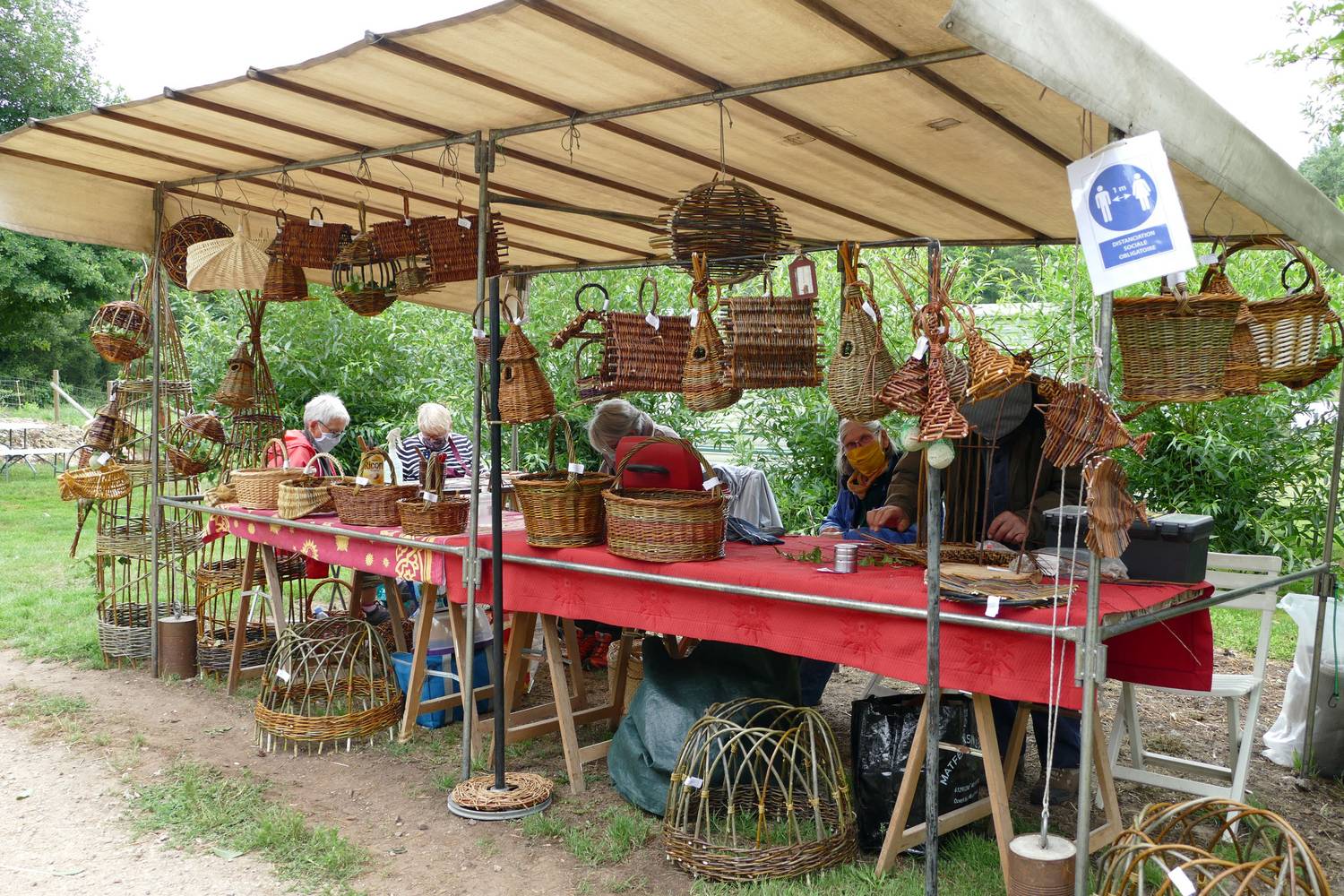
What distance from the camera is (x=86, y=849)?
11.7 ft

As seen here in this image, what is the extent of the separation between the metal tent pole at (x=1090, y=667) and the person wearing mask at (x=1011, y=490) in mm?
1188

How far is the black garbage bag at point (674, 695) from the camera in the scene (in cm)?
373

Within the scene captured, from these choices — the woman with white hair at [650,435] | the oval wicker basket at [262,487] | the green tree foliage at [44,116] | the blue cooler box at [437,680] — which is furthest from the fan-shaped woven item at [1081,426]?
the green tree foliage at [44,116]

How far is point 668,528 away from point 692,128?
1.50 m

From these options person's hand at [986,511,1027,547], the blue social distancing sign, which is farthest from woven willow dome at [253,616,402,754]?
the blue social distancing sign

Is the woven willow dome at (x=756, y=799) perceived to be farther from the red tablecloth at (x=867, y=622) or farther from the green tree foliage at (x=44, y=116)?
the green tree foliage at (x=44, y=116)

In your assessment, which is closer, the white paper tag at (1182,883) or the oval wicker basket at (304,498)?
the white paper tag at (1182,883)

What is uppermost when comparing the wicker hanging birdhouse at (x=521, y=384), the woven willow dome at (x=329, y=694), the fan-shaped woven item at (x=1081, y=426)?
the wicker hanging birdhouse at (x=521, y=384)

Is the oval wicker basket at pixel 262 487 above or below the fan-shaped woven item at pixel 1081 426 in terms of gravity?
below

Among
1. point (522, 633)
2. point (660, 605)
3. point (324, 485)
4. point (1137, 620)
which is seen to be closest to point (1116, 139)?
point (1137, 620)

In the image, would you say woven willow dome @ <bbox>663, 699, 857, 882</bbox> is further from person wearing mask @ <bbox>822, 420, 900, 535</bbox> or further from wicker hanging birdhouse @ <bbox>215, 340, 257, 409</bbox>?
wicker hanging birdhouse @ <bbox>215, 340, 257, 409</bbox>

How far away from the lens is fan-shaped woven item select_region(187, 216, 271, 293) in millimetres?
5055

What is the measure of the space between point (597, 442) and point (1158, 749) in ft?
9.63

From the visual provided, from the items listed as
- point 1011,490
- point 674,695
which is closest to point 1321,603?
point 1011,490
